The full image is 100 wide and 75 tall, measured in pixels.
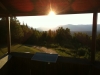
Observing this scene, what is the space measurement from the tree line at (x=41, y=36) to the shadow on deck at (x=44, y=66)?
7061mm

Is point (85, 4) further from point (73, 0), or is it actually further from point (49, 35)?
point (49, 35)

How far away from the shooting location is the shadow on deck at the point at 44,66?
3.69m

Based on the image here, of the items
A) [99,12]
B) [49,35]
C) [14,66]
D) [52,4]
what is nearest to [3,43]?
[49,35]

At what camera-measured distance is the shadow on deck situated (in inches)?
145

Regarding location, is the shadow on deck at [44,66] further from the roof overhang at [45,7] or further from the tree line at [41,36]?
the tree line at [41,36]

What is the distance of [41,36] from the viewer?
12203mm

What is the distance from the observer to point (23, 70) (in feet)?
14.6

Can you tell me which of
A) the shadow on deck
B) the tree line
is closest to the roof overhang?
the shadow on deck

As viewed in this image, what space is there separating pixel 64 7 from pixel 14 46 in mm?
9357

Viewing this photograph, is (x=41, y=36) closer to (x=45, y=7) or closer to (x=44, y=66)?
(x=44, y=66)

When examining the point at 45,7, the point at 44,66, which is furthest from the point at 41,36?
the point at 45,7

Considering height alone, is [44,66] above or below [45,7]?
below

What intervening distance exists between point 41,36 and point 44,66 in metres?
8.15

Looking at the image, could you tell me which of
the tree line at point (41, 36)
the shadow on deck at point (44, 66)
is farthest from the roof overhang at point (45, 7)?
the tree line at point (41, 36)
